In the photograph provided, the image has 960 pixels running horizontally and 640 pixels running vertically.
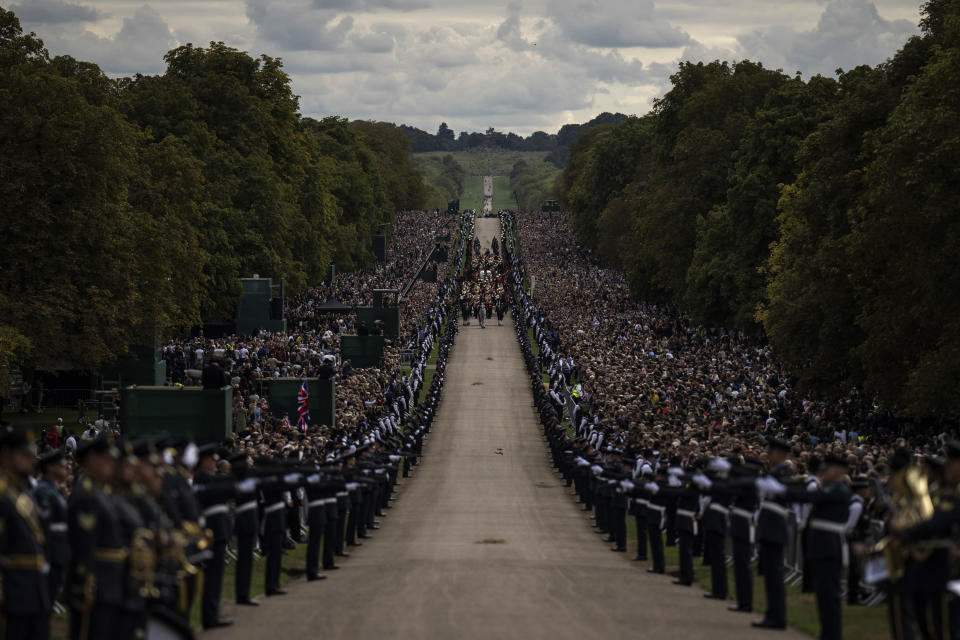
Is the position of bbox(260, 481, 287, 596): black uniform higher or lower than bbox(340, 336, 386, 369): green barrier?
higher

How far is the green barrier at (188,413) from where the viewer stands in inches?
1207

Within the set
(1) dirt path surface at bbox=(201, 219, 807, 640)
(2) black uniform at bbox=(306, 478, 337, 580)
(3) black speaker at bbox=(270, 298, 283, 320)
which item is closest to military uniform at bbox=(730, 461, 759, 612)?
(1) dirt path surface at bbox=(201, 219, 807, 640)

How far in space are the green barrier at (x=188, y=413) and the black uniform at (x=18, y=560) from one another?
17.7 meters

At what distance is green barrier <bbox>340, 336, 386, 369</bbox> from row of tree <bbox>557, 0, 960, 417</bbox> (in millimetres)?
15187

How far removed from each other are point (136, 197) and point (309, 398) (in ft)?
46.2

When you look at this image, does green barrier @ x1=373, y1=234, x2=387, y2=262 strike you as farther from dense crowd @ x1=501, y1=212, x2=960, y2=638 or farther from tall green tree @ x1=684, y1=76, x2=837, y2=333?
tall green tree @ x1=684, y1=76, x2=837, y2=333

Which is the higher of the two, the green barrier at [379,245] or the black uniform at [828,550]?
the green barrier at [379,245]

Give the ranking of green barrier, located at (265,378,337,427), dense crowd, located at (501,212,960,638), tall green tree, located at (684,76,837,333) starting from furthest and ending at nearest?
tall green tree, located at (684,76,837,333)
green barrier, located at (265,378,337,427)
dense crowd, located at (501,212,960,638)

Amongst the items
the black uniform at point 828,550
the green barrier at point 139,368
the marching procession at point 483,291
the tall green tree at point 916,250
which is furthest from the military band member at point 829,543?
the marching procession at point 483,291

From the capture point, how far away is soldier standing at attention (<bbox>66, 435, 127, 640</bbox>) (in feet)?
40.9

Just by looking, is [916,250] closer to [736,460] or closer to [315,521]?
[736,460]

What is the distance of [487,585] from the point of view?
67.0 feet

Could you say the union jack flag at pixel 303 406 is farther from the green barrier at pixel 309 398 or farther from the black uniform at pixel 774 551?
the black uniform at pixel 774 551

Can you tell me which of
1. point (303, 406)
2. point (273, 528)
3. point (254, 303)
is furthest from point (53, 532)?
point (254, 303)
